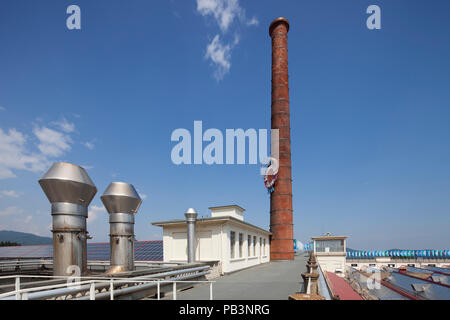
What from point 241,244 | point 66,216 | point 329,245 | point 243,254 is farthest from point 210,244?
point 329,245

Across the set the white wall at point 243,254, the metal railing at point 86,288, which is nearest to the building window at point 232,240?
the white wall at point 243,254

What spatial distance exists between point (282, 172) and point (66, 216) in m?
26.4

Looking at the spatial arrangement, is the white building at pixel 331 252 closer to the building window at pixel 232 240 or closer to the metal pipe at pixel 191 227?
the building window at pixel 232 240

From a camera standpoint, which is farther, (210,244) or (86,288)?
(210,244)

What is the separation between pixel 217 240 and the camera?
17.3m

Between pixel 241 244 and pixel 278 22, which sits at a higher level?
pixel 278 22

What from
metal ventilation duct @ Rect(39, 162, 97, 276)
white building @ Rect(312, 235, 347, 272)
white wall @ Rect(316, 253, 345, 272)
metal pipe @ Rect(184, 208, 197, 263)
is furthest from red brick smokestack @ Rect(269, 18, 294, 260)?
metal ventilation duct @ Rect(39, 162, 97, 276)

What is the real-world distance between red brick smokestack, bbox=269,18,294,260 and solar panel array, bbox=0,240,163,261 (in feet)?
45.6

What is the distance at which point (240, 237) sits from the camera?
68.8 ft

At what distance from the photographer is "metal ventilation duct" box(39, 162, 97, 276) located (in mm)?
8055

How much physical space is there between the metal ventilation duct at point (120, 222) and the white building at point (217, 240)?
689 centimetres

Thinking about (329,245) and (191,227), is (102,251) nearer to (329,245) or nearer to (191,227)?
(191,227)
